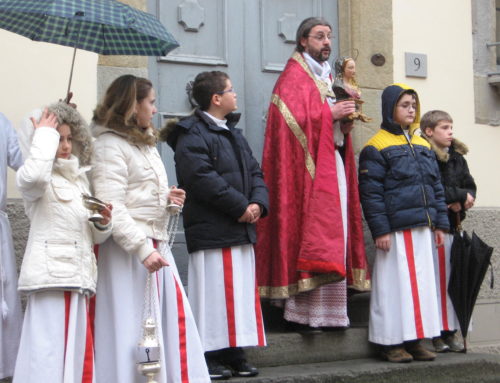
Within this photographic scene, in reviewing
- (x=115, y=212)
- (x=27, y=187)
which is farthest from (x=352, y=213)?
(x=27, y=187)

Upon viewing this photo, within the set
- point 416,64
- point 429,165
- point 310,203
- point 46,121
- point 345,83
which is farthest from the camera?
point 416,64

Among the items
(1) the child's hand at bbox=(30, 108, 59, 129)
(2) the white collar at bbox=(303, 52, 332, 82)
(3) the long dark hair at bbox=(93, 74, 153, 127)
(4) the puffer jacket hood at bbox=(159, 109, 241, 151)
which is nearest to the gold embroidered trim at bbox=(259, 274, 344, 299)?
(4) the puffer jacket hood at bbox=(159, 109, 241, 151)

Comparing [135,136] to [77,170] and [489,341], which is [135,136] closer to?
[77,170]

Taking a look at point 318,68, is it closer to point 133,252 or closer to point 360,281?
point 360,281

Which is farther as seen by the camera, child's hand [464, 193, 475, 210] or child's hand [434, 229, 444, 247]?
child's hand [464, 193, 475, 210]

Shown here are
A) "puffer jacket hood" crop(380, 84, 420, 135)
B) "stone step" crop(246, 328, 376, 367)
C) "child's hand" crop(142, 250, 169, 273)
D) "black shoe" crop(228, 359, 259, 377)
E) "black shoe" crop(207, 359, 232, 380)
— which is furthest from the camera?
"puffer jacket hood" crop(380, 84, 420, 135)

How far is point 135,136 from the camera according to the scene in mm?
5258

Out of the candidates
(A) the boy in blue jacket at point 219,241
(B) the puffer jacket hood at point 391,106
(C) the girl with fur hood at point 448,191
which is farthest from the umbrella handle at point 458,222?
(A) the boy in blue jacket at point 219,241

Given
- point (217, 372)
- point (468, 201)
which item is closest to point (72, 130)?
point (217, 372)

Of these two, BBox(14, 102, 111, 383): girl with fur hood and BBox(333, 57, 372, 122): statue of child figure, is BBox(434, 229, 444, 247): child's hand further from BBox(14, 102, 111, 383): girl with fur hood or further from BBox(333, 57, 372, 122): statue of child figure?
BBox(14, 102, 111, 383): girl with fur hood

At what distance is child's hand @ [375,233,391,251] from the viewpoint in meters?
6.57

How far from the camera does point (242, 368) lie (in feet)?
19.0

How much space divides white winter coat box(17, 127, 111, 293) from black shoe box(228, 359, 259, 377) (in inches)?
48.9

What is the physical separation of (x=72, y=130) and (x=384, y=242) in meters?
2.39
